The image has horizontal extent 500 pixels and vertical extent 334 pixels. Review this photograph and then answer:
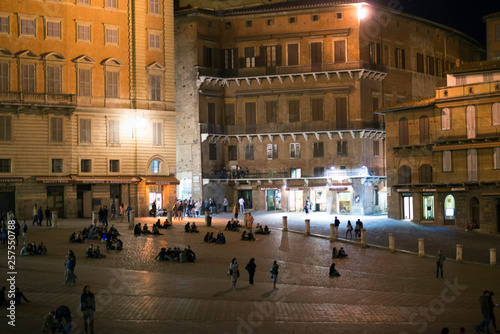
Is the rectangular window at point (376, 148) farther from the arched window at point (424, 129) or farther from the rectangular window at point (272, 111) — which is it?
the arched window at point (424, 129)

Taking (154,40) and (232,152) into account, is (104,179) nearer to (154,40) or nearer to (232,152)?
(154,40)

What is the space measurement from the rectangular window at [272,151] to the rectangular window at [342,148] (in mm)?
5657

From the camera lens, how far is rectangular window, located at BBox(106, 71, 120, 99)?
167ft

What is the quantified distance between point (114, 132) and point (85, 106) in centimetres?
298

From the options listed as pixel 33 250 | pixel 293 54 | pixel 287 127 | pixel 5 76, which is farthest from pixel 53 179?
pixel 293 54

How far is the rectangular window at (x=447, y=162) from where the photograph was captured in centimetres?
4715

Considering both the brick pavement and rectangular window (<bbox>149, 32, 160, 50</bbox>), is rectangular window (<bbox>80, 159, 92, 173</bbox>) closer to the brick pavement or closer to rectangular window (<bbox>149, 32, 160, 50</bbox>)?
rectangular window (<bbox>149, 32, 160, 50</bbox>)

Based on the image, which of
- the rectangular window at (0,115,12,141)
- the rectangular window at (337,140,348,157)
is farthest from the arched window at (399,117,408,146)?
the rectangular window at (0,115,12,141)

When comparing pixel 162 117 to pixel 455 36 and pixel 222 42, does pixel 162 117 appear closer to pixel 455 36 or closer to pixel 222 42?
pixel 222 42

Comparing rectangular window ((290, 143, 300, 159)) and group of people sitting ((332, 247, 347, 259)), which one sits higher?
rectangular window ((290, 143, 300, 159))

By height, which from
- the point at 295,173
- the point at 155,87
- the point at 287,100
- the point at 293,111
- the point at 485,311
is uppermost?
the point at 155,87

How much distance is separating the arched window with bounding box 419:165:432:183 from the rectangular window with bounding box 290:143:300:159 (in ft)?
42.5

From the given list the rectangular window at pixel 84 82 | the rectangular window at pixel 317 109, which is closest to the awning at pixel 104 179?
the rectangular window at pixel 84 82

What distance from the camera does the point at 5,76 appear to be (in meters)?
47.1
